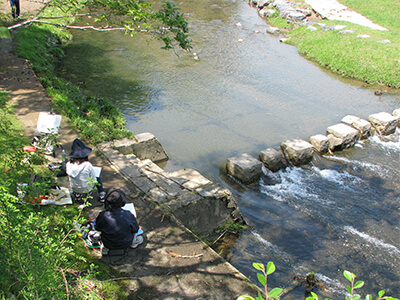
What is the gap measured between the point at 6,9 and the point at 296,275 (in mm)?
20383

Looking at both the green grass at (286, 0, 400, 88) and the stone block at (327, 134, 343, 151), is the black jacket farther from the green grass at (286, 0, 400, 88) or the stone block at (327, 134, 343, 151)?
the green grass at (286, 0, 400, 88)

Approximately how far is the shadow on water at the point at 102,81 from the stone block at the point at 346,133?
20.2 feet

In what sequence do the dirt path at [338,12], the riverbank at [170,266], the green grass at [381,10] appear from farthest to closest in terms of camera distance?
the dirt path at [338,12], the green grass at [381,10], the riverbank at [170,266]

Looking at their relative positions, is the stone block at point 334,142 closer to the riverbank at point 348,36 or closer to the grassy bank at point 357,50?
the riverbank at point 348,36

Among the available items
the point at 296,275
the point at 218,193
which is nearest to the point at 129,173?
the point at 218,193

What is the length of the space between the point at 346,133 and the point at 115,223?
8.53 meters

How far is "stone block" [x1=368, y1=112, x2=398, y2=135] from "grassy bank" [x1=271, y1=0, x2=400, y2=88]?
14.9 feet

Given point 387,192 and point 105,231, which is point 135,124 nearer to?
point 105,231

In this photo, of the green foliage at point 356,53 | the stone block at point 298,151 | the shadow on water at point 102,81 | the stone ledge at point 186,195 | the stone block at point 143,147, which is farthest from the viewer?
the green foliage at point 356,53

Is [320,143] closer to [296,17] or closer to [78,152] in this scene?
[78,152]

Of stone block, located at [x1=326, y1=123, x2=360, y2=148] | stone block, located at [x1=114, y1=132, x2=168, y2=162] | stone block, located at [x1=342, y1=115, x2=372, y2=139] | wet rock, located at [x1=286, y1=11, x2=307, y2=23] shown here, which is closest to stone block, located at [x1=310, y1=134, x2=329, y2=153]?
stone block, located at [x1=326, y1=123, x2=360, y2=148]

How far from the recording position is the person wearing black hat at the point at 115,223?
16.2 feet

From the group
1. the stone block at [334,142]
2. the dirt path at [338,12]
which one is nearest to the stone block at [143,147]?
the stone block at [334,142]

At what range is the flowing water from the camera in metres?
6.93
